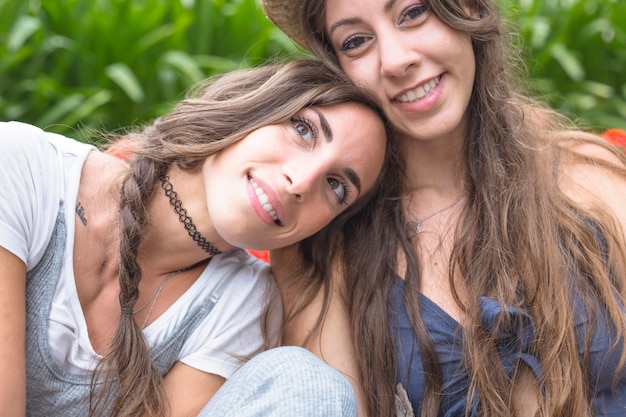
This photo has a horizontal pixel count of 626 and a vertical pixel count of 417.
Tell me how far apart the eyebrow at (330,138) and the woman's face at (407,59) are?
188 millimetres

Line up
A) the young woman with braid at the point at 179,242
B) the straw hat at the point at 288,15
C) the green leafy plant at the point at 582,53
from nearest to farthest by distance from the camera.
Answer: the young woman with braid at the point at 179,242
the straw hat at the point at 288,15
the green leafy plant at the point at 582,53

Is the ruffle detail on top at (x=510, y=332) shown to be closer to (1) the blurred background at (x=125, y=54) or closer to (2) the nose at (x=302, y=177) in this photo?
(2) the nose at (x=302, y=177)

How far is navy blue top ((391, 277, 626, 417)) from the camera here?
242 centimetres

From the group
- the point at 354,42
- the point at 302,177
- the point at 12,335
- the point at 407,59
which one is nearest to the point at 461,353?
the point at 302,177

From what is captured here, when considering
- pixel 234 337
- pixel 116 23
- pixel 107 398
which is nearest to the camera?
pixel 107 398

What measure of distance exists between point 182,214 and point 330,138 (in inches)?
19.0

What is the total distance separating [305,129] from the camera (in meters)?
2.46

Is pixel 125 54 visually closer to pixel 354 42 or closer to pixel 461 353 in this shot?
pixel 354 42

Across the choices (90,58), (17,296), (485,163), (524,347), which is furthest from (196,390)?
(90,58)

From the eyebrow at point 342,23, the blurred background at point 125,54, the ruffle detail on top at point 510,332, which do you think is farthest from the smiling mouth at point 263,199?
the blurred background at point 125,54

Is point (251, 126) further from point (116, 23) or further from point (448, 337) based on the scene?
point (116, 23)

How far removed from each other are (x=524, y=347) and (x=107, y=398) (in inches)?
47.0

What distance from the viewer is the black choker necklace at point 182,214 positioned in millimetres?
2473

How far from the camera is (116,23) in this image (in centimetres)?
440
